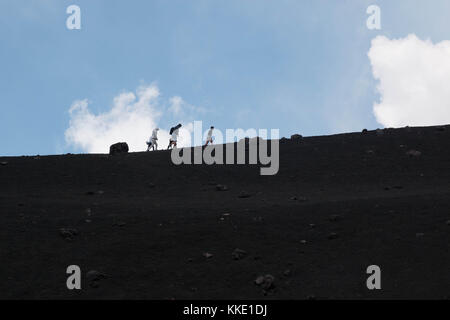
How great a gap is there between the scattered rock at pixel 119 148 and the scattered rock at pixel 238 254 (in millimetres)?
17118

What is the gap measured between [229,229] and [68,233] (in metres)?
4.25

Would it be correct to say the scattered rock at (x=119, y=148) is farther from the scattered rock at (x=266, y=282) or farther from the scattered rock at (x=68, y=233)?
the scattered rock at (x=266, y=282)

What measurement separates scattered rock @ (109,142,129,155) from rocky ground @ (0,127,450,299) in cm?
422

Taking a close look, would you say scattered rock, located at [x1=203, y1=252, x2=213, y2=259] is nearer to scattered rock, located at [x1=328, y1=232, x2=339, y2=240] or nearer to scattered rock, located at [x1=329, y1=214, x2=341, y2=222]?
scattered rock, located at [x1=328, y1=232, x2=339, y2=240]

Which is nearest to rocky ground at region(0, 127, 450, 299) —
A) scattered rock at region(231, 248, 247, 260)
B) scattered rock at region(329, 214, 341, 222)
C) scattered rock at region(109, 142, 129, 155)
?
scattered rock at region(231, 248, 247, 260)

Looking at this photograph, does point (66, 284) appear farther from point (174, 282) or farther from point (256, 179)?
point (256, 179)

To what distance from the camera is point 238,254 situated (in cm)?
1462

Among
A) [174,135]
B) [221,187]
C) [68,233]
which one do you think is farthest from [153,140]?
[68,233]

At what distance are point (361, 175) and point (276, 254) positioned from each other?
10.3m

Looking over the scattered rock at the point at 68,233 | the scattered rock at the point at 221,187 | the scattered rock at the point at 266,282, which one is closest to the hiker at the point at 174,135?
the scattered rock at the point at 221,187

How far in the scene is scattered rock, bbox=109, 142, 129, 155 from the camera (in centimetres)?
3102

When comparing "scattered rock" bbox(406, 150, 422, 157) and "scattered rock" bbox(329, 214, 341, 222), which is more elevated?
"scattered rock" bbox(406, 150, 422, 157)

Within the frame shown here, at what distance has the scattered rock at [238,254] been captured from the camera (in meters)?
14.6
